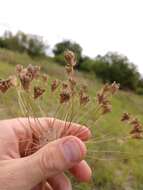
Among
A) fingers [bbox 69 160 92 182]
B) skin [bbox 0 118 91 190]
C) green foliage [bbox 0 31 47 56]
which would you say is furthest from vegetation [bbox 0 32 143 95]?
skin [bbox 0 118 91 190]

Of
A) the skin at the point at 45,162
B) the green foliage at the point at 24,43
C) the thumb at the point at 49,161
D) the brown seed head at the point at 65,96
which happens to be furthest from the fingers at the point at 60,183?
the green foliage at the point at 24,43

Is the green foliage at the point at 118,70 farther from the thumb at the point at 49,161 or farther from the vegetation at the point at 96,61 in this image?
the thumb at the point at 49,161

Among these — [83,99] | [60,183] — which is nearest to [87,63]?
[60,183]

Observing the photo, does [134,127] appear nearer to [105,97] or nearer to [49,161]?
[105,97]

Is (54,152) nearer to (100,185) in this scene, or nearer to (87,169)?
(87,169)

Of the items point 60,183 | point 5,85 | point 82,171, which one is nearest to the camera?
point 5,85

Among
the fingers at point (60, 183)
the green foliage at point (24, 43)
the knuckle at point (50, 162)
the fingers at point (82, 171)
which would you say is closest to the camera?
the knuckle at point (50, 162)

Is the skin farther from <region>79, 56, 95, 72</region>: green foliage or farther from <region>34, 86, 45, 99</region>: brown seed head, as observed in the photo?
<region>79, 56, 95, 72</region>: green foliage
